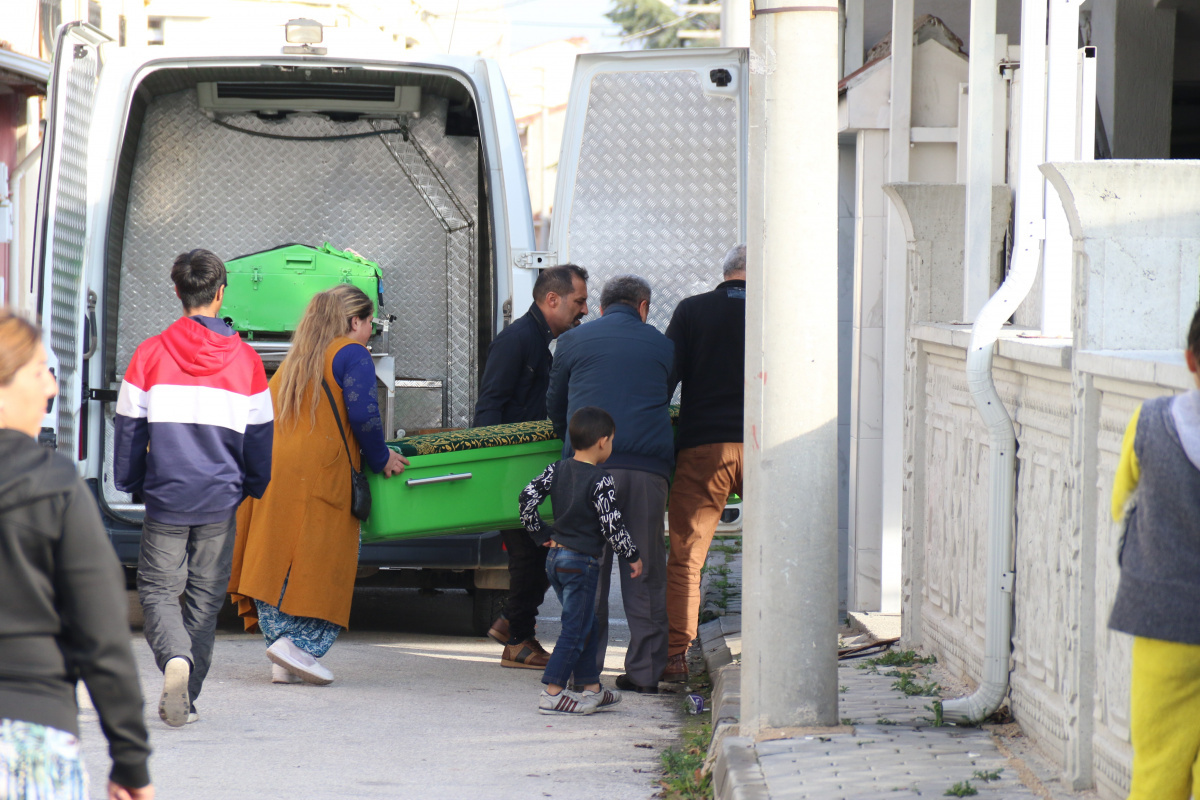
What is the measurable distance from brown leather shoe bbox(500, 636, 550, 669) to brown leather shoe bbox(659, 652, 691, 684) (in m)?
0.55

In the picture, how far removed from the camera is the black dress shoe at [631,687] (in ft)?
18.7

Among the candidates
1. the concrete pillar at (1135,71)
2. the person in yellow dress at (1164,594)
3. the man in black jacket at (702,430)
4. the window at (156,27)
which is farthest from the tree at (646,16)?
the person in yellow dress at (1164,594)

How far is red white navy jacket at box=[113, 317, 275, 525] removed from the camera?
480 centimetres

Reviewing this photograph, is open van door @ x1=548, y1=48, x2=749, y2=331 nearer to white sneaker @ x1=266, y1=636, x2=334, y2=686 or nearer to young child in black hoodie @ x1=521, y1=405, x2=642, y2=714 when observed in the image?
young child in black hoodie @ x1=521, y1=405, x2=642, y2=714

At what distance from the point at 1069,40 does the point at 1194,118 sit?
8106 mm

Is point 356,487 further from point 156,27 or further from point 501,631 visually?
point 156,27

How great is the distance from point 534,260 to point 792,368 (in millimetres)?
2375

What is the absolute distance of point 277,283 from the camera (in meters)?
7.29

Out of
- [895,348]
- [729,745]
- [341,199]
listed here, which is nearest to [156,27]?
[341,199]

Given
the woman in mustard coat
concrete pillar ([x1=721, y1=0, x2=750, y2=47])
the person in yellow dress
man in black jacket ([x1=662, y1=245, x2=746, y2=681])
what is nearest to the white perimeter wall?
the person in yellow dress

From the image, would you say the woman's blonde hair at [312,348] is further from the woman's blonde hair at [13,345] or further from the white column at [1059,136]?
the woman's blonde hair at [13,345]

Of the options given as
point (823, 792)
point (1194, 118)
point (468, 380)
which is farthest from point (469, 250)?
point (1194, 118)

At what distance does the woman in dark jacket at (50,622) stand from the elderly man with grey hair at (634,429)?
3.36 m

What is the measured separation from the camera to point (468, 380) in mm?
7719
